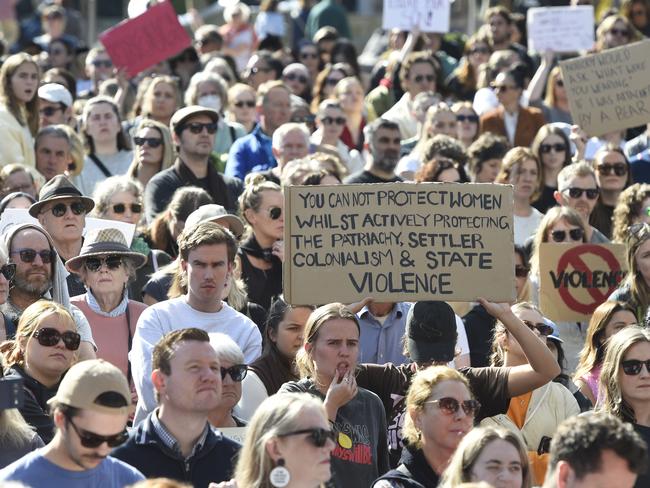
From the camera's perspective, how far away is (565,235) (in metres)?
10.9

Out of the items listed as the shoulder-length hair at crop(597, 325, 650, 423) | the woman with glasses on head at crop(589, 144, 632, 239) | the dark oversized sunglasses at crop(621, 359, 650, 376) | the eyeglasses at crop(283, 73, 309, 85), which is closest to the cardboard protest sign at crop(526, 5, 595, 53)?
the eyeglasses at crop(283, 73, 309, 85)

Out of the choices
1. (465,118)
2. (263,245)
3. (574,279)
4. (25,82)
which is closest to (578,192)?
(574,279)

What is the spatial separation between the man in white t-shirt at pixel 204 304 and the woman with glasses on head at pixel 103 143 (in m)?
4.29

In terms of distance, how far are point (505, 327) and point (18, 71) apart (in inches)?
214

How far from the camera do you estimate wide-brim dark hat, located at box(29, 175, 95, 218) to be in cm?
981

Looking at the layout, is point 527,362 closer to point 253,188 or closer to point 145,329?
point 145,329

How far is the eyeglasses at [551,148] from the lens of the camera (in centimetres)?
1305

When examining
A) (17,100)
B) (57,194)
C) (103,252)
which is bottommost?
(103,252)

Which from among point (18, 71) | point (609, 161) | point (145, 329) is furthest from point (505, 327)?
point (18, 71)

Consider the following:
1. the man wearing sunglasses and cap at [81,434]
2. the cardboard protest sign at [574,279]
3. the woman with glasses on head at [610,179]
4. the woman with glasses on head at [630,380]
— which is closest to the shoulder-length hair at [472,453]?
the man wearing sunglasses and cap at [81,434]

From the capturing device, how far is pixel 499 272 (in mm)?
8148

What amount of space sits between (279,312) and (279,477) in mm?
2696

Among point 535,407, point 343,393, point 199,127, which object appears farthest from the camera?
point 199,127

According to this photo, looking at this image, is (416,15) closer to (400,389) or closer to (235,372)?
(400,389)
